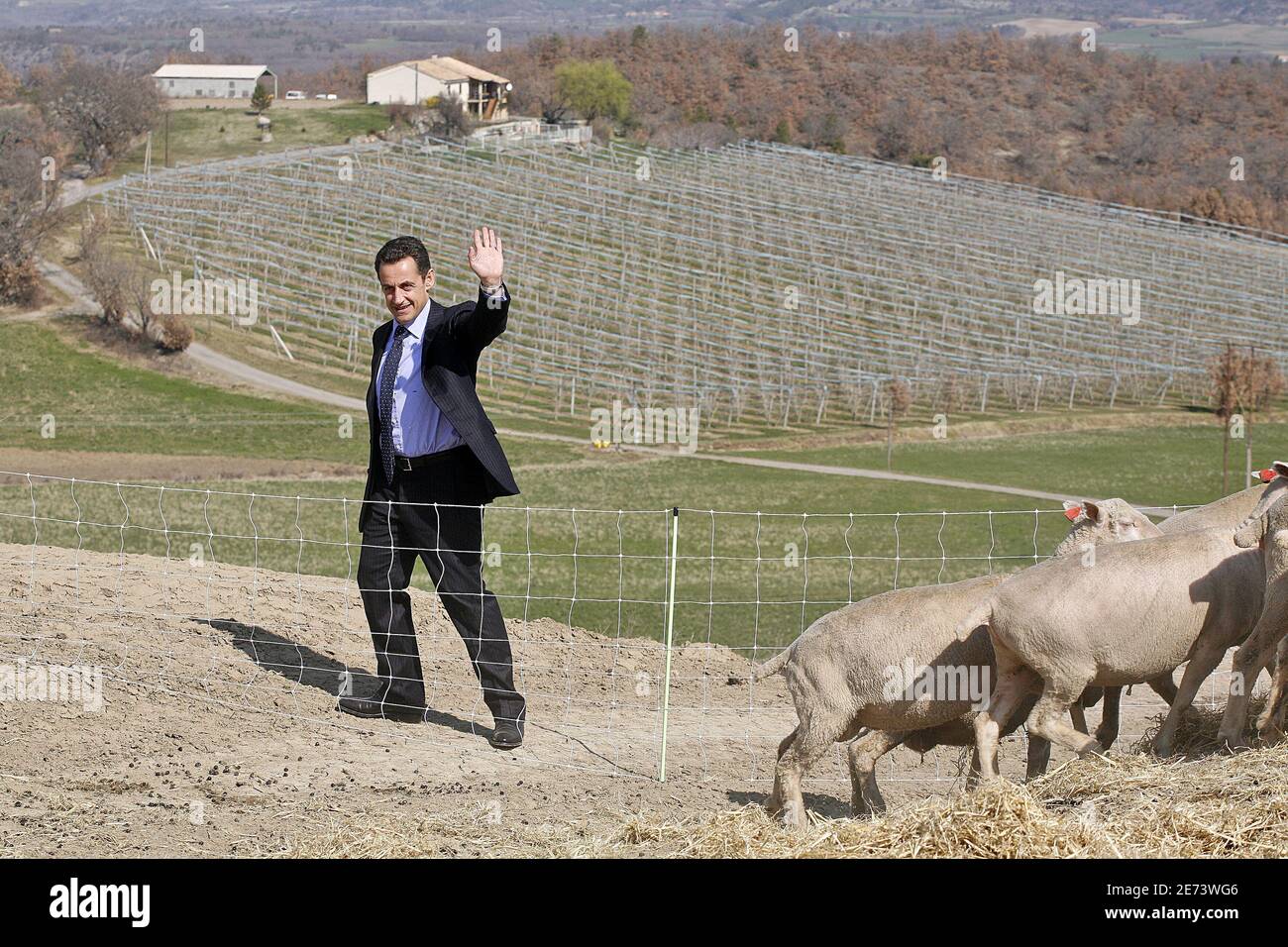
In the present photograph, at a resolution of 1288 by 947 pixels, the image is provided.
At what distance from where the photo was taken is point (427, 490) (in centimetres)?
1020

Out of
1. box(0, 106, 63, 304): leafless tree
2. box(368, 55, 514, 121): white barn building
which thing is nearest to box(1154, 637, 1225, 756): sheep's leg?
box(0, 106, 63, 304): leafless tree

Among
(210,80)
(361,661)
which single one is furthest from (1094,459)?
(210,80)

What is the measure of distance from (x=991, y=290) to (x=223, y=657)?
200 ft

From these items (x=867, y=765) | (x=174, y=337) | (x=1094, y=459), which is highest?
(x=867, y=765)

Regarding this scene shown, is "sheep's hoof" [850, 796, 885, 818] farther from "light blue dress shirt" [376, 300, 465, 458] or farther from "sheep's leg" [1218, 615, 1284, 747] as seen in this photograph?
"light blue dress shirt" [376, 300, 465, 458]

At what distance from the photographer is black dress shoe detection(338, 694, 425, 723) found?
35.6ft

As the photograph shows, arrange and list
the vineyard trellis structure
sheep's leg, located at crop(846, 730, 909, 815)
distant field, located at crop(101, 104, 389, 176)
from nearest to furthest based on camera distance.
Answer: sheep's leg, located at crop(846, 730, 909, 815) < the vineyard trellis structure < distant field, located at crop(101, 104, 389, 176)

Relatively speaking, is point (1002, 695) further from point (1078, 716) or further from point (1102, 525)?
point (1102, 525)

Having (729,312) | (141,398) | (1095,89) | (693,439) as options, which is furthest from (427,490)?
(1095,89)

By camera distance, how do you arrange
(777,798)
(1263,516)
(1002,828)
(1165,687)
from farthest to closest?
1. (1165,687)
2. (777,798)
3. (1263,516)
4. (1002,828)

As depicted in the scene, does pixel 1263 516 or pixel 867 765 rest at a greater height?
pixel 1263 516

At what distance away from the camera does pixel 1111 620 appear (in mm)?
8641

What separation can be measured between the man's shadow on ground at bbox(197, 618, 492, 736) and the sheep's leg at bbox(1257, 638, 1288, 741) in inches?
199

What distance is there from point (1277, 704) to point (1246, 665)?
327mm
